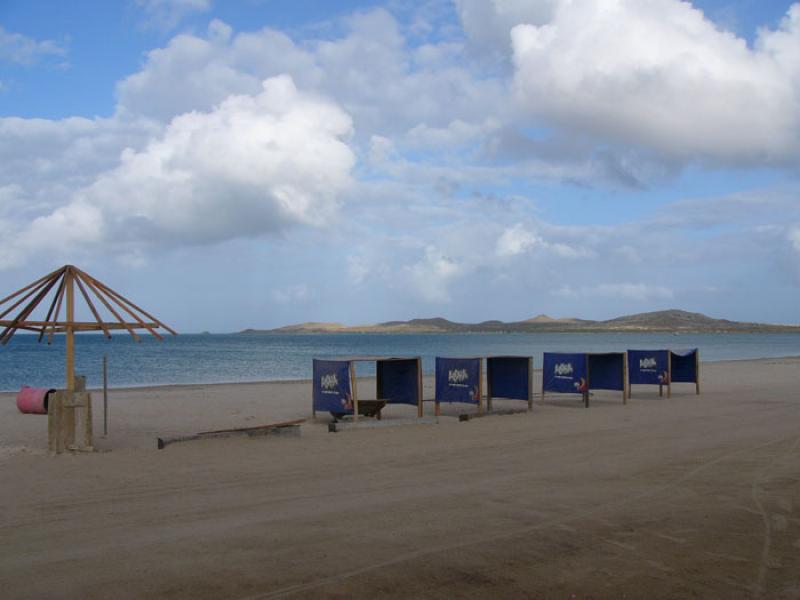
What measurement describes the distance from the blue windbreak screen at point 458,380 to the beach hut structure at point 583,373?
3.27 metres

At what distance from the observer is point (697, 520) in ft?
23.5

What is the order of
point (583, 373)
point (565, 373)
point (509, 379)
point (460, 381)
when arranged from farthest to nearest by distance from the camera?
point (565, 373), point (583, 373), point (509, 379), point (460, 381)

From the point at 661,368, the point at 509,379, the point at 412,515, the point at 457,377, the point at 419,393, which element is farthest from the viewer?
the point at 661,368

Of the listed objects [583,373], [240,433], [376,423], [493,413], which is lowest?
[493,413]

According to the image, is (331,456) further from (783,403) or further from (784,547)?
(783,403)

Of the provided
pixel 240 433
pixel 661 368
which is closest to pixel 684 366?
pixel 661 368

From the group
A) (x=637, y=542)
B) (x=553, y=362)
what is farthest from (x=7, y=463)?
(x=553, y=362)

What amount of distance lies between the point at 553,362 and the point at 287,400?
791 cm

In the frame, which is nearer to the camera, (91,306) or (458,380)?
(91,306)

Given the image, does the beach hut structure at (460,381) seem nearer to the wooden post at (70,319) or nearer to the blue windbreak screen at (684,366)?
the wooden post at (70,319)

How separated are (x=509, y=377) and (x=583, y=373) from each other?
196 centimetres

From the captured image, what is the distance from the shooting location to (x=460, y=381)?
17.3 m

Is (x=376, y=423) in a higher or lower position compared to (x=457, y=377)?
lower

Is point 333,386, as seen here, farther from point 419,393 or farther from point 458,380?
point 458,380
